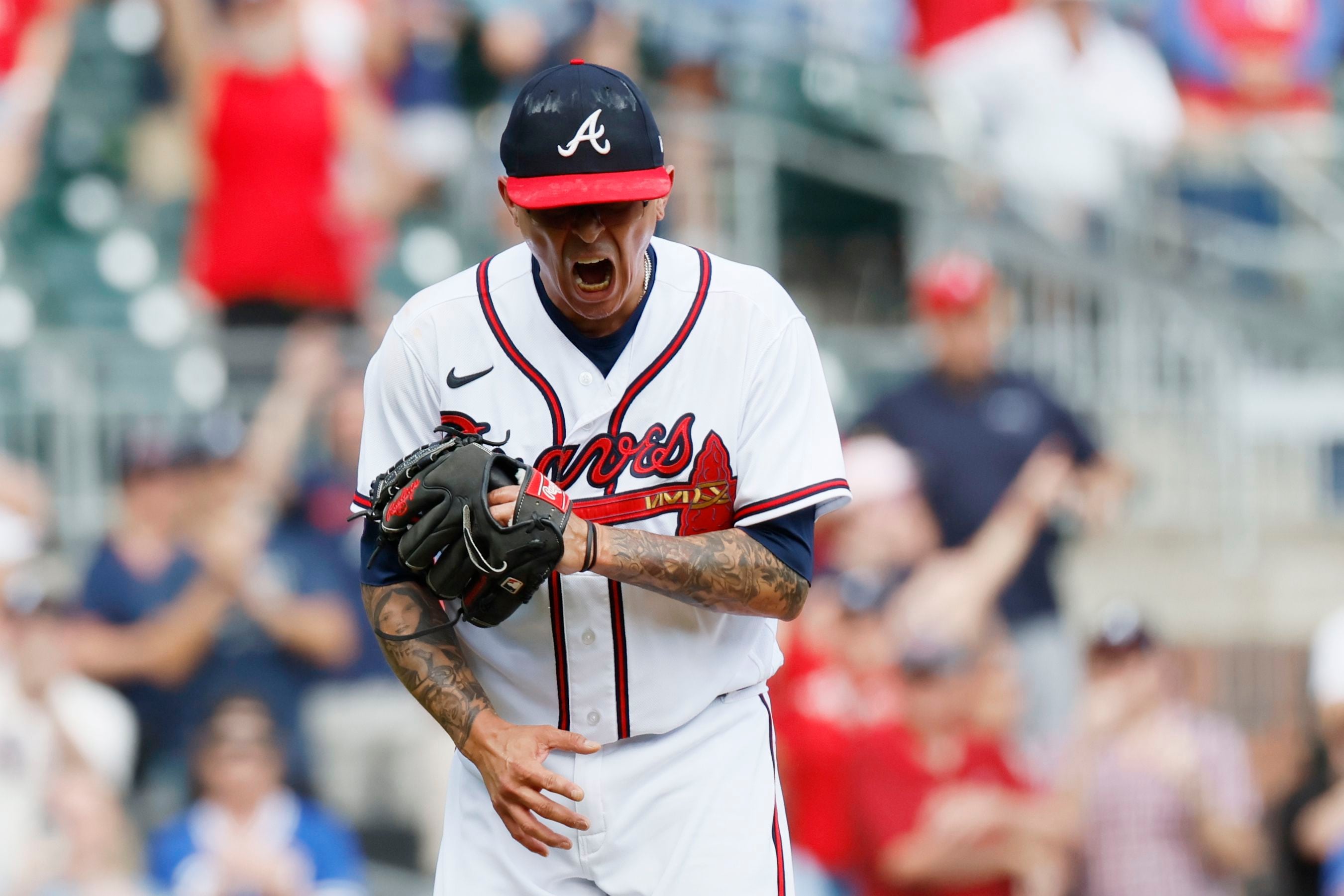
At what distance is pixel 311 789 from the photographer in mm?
5746

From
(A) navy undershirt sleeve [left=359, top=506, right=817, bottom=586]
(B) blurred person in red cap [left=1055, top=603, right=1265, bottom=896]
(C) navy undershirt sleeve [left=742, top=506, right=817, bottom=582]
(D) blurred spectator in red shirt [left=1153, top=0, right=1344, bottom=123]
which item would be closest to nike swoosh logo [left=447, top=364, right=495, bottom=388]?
(A) navy undershirt sleeve [left=359, top=506, right=817, bottom=586]

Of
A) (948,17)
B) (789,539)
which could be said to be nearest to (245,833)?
(789,539)

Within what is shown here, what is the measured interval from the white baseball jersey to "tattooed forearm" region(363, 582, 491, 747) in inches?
3.4

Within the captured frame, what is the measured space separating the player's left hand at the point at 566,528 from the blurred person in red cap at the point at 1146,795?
3592 mm

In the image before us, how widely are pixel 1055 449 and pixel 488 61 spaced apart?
3.30 meters

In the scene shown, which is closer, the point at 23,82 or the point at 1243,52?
the point at 23,82

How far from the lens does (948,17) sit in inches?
339

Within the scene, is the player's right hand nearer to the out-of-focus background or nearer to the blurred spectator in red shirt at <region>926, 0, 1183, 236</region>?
the out-of-focus background

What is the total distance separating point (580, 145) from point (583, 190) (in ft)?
0.25

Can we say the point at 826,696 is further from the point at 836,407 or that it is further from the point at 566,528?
the point at 566,528

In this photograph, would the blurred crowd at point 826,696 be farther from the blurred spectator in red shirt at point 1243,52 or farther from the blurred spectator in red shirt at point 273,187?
the blurred spectator in red shirt at point 1243,52

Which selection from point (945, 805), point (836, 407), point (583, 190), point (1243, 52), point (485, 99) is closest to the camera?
point (583, 190)

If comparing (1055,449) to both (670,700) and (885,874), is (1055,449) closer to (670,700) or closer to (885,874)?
(885,874)

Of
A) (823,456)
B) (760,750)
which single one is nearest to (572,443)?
(823,456)
